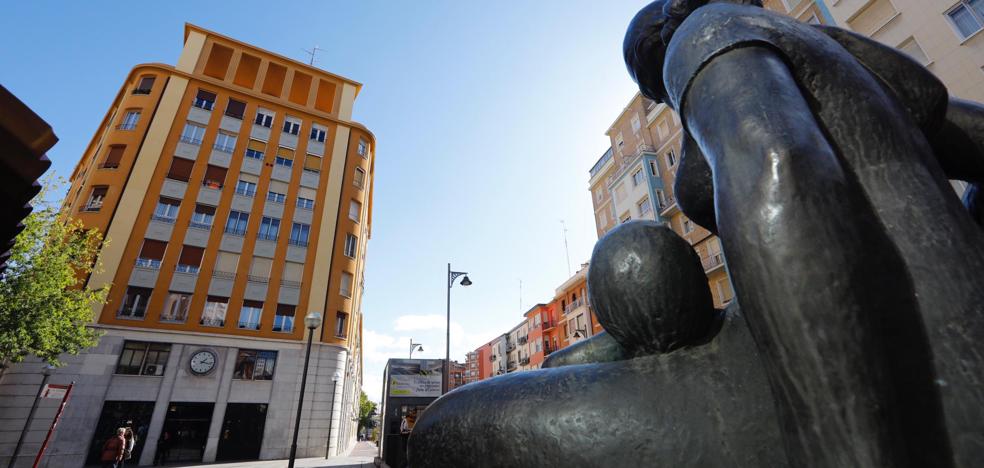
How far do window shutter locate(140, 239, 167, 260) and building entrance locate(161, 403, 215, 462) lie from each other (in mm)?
7776

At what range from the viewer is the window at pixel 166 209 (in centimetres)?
2309

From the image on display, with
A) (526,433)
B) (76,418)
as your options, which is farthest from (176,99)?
(526,433)

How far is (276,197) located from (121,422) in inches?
525

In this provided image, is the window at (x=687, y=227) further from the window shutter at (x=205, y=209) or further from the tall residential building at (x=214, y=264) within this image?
the window shutter at (x=205, y=209)

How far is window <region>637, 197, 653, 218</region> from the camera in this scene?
27.8 metres

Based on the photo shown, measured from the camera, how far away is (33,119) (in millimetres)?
1529

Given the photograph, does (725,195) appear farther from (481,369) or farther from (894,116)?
(481,369)

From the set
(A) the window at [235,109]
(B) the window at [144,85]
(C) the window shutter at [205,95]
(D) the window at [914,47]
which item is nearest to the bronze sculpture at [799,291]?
(D) the window at [914,47]

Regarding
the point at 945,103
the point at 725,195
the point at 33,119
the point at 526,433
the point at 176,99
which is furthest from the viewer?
the point at 176,99

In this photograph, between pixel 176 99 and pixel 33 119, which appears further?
pixel 176 99

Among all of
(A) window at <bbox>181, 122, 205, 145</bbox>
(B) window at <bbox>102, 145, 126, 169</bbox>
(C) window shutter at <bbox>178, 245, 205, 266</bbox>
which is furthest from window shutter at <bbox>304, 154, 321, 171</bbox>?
(B) window at <bbox>102, 145, 126, 169</bbox>

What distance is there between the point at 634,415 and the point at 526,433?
0.71ft

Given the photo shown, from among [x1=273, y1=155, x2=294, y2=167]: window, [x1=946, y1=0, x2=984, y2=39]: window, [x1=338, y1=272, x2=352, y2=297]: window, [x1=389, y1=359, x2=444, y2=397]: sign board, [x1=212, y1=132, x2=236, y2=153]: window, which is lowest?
[x1=389, y1=359, x2=444, y2=397]: sign board

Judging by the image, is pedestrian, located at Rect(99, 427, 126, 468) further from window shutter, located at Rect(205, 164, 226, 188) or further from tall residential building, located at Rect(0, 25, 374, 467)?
window shutter, located at Rect(205, 164, 226, 188)
